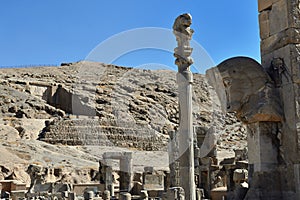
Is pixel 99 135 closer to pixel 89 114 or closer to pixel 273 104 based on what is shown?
pixel 89 114

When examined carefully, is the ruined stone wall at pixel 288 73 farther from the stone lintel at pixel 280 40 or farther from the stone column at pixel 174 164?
the stone column at pixel 174 164

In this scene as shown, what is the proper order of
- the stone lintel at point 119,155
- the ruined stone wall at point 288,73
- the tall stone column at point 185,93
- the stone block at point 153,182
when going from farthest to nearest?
1. the stone lintel at point 119,155
2. the stone block at point 153,182
3. the tall stone column at point 185,93
4. the ruined stone wall at point 288,73

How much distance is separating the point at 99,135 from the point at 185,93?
38.1 metres

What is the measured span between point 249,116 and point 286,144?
0.50 m

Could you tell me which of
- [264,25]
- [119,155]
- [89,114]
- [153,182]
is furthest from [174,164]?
Result: [89,114]

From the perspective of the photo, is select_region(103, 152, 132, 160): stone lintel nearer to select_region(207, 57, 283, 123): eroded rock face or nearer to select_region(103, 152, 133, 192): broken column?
select_region(103, 152, 133, 192): broken column

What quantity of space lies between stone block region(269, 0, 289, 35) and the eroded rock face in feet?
1.59

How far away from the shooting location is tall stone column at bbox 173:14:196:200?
1128 centimetres

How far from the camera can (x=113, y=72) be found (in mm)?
88188

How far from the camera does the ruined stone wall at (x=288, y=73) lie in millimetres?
4906

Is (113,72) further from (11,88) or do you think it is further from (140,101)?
(11,88)

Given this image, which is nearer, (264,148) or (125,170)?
(264,148)

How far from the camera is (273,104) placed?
198 inches

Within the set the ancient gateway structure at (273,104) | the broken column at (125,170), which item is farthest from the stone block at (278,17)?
the broken column at (125,170)
